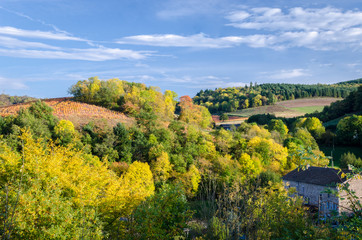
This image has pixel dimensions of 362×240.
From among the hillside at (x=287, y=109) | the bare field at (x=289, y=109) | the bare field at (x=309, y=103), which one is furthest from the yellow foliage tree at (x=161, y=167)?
the bare field at (x=309, y=103)

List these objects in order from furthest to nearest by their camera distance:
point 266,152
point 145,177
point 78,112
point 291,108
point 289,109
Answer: point 291,108, point 289,109, point 266,152, point 78,112, point 145,177

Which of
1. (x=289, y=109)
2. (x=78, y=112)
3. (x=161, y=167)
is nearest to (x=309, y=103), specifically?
(x=289, y=109)

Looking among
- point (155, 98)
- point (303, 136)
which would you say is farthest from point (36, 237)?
point (303, 136)

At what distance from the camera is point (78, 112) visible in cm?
3744

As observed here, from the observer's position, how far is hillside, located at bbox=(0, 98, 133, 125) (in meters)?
34.6

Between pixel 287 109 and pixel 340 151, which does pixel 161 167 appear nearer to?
pixel 340 151

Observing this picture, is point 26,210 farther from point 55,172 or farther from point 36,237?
point 55,172

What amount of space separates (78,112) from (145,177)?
17569 millimetres

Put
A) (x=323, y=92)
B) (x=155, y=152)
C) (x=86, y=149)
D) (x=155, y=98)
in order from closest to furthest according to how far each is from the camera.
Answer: (x=86, y=149) → (x=155, y=152) → (x=155, y=98) → (x=323, y=92)

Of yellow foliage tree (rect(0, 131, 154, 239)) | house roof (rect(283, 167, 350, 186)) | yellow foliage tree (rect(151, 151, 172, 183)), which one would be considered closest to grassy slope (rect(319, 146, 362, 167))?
house roof (rect(283, 167, 350, 186))

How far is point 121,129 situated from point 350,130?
177 ft

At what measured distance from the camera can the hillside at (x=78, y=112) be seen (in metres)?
34.6

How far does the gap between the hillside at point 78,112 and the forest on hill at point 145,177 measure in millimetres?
1940

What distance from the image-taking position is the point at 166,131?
34.5 metres
